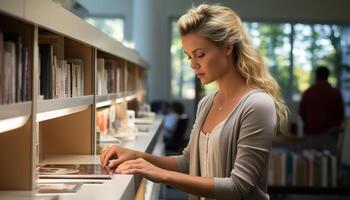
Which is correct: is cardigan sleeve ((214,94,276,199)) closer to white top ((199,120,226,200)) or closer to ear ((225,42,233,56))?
white top ((199,120,226,200))

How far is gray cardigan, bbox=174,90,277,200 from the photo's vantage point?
1.71 metres

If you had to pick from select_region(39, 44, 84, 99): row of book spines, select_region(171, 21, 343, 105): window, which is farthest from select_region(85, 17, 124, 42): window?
select_region(39, 44, 84, 99): row of book spines

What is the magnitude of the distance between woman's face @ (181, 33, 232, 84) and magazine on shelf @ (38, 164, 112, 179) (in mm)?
504

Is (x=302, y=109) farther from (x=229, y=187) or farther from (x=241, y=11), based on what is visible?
(x=229, y=187)

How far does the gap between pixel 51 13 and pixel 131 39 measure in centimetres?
868

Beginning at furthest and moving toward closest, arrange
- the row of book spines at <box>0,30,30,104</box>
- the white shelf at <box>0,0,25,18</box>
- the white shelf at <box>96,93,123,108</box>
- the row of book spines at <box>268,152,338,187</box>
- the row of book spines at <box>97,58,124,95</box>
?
the row of book spines at <box>268,152,338,187</box>, the row of book spines at <box>97,58,124,95</box>, the white shelf at <box>96,93,123,108</box>, the row of book spines at <box>0,30,30,104</box>, the white shelf at <box>0,0,25,18</box>

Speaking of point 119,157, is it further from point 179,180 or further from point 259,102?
point 259,102

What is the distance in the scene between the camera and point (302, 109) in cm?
675

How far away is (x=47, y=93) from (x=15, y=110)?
0.44 meters

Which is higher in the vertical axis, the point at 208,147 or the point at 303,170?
the point at 208,147

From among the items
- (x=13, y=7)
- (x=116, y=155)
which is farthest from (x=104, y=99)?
(x=13, y=7)

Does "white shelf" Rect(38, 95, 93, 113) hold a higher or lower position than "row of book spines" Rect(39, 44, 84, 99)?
lower

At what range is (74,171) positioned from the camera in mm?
1907

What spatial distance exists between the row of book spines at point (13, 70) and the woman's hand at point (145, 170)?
47cm
